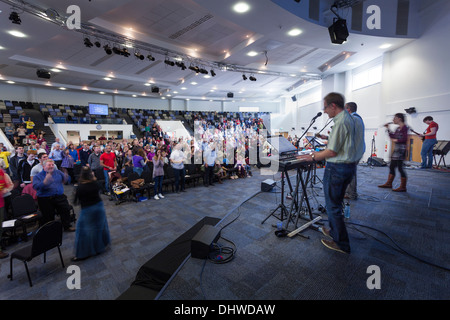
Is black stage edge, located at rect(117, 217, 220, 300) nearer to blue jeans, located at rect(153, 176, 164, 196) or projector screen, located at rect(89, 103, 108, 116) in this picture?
blue jeans, located at rect(153, 176, 164, 196)

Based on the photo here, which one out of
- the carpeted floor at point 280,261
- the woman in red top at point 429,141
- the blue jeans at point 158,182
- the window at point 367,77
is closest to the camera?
the carpeted floor at point 280,261

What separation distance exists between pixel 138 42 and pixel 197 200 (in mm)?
6650

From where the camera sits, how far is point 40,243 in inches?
101

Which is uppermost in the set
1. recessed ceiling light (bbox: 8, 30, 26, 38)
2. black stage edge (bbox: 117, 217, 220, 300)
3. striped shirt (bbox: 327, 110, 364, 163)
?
recessed ceiling light (bbox: 8, 30, 26, 38)

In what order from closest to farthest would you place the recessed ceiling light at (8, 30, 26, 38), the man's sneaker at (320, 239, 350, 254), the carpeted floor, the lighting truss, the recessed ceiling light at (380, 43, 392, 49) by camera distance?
1. the carpeted floor
2. the man's sneaker at (320, 239, 350, 254)
3. the lighting truss
4. the recessed ceiling light at (8, 30, 26, 38)
5. the recessed ceiling light at (380, 43, 392, 49)

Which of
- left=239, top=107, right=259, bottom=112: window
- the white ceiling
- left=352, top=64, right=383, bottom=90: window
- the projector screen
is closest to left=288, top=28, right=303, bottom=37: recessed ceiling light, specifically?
the white ceiling

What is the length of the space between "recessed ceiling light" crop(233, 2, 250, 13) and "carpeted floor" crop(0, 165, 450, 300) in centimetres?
492

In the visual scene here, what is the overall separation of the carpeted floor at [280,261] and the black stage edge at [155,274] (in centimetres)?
23

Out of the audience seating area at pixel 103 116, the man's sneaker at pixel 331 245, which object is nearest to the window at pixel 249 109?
the audience seating area at pixel 103 116

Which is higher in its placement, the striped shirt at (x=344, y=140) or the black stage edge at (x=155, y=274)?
the striped shirt at (x=344, y=140)

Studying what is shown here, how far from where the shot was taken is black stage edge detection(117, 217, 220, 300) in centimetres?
199

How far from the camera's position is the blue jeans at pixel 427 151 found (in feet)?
19.3

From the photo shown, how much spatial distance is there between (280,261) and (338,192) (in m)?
0.97

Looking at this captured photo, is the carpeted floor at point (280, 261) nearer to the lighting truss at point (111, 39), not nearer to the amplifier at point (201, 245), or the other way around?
the amplifier at point (201, 245)
